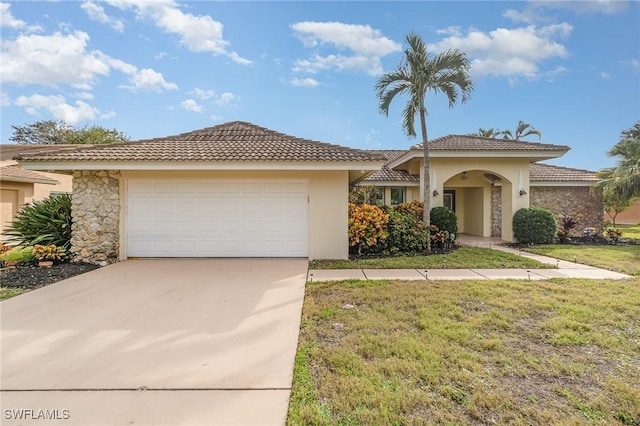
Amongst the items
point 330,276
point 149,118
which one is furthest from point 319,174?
point 149,118

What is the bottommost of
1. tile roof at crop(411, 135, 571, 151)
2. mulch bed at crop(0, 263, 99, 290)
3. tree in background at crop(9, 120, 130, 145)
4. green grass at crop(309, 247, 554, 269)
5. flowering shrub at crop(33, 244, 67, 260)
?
mulch bed at crop(0, 263, 99, 290)

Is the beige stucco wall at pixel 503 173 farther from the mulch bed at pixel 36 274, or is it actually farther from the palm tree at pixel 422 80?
the mulch bed at pixel 36 274

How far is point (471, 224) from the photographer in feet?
58.0

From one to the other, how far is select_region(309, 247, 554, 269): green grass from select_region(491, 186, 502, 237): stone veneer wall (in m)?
6.32

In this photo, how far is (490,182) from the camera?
15789 millimetres

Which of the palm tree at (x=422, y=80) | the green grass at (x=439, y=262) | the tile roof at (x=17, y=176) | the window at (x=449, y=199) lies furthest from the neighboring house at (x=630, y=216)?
the tile roof at (x=17, y=176)

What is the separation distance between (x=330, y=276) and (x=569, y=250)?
10.2 meters

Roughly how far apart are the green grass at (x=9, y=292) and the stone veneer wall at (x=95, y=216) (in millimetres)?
2871

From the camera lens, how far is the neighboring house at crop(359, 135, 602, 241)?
13398mm

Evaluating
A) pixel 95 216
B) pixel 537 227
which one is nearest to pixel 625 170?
pixel 537 227

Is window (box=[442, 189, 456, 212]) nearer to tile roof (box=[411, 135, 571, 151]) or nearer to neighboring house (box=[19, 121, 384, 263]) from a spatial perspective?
tile roof (box=[411, 135, 571, 151])

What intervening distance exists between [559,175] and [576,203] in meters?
1.77

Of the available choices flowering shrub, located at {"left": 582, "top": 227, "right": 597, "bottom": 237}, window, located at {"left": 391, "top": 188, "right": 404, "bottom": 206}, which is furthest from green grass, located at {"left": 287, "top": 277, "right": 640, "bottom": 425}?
flowering shrub, located at {"left": 582, "top": 227, "right": 597, "bottom": 237}

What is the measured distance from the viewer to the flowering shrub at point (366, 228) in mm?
10055
